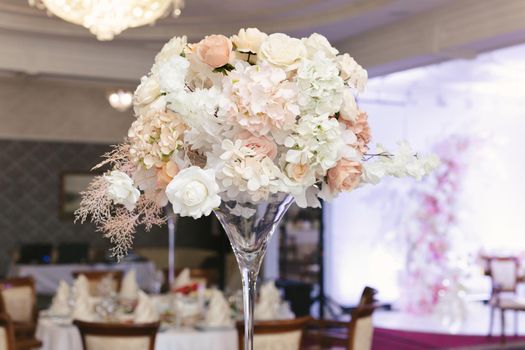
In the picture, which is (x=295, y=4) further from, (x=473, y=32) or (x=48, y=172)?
(x=48, y=172)

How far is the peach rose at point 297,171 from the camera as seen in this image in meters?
1.45

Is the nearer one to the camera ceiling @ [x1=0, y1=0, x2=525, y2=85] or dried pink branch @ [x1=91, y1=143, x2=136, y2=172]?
dried pink branch @ [x1=91, y1=143, x2=136, y2=172]

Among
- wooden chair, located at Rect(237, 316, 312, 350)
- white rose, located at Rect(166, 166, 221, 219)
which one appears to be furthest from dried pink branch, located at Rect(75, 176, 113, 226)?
wooden chair, located at Rect(237, 316, 312, 350)

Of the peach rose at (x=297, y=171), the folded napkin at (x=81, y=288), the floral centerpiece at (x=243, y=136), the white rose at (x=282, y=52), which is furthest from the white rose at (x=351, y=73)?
the folded napkin at (x=81, y=288)

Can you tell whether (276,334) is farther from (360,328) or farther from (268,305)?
(268,305)

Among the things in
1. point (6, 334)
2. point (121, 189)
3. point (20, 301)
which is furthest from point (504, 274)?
point (121, 189)

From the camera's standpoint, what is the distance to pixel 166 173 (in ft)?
4.92

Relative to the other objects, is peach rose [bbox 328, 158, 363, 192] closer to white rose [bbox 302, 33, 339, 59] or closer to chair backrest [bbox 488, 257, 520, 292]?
white rose [bbox 302, 33, 339, 59]

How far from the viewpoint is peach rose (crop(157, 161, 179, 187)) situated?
149 centimetres

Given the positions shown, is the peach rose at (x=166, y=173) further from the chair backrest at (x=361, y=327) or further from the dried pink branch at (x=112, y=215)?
the chair backrest at (x=361, y=327)

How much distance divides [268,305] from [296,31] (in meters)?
3.27

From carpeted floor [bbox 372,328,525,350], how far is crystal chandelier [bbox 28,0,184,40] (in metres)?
5.04

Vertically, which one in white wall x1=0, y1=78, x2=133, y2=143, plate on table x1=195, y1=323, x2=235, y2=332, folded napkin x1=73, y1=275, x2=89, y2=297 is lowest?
plate on table x1=195, y1=323, x2=235, y2=332

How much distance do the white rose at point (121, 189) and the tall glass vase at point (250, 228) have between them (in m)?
0.20
